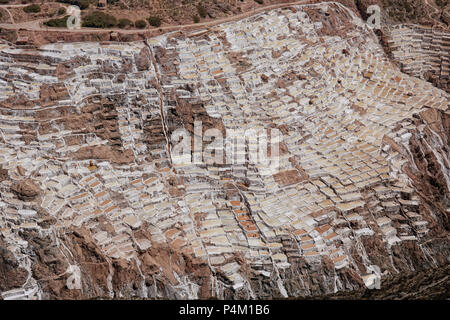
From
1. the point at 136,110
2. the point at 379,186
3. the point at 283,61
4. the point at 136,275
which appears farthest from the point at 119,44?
the point at 379,186

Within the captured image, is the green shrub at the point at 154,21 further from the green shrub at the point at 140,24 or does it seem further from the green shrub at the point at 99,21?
the green shrub at the point at 99,21

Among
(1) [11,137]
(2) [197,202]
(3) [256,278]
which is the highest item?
(1) [11,137]

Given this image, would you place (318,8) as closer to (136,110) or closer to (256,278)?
(136,110)

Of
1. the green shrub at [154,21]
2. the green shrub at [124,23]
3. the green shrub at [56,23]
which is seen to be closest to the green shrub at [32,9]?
the green shrub at [56,23]

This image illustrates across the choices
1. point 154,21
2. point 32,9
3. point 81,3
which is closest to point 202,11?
point 154,21

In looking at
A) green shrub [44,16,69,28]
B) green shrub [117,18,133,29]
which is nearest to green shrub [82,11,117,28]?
green shrub [117,18,133,29]

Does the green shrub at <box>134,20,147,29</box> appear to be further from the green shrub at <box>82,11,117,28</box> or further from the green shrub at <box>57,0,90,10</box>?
the green shrub at <box>57,0,90,10</box>
